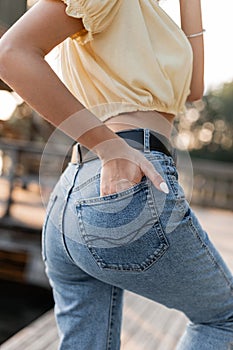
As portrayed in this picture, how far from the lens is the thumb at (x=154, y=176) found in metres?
0.66

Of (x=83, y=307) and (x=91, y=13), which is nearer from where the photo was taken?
(x=91, y=13)

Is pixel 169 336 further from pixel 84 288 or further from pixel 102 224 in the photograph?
pixel 102 224

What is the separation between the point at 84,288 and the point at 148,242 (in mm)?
215

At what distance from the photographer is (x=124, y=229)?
0.68 meters

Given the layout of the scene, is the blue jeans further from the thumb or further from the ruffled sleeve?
the ruffled sleeve

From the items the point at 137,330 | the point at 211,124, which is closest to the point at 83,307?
the point at 137,330

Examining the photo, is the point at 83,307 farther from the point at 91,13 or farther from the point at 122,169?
the point at 91,13

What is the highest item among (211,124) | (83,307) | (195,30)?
(195,30)

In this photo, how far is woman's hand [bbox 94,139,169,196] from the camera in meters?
0.67

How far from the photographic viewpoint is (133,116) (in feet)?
2.38

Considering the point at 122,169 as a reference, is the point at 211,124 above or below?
below

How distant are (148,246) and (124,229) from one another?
0.04 m

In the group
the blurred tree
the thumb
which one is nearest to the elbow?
the thumb

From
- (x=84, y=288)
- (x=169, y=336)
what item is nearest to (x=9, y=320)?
(x=169, y=336)
